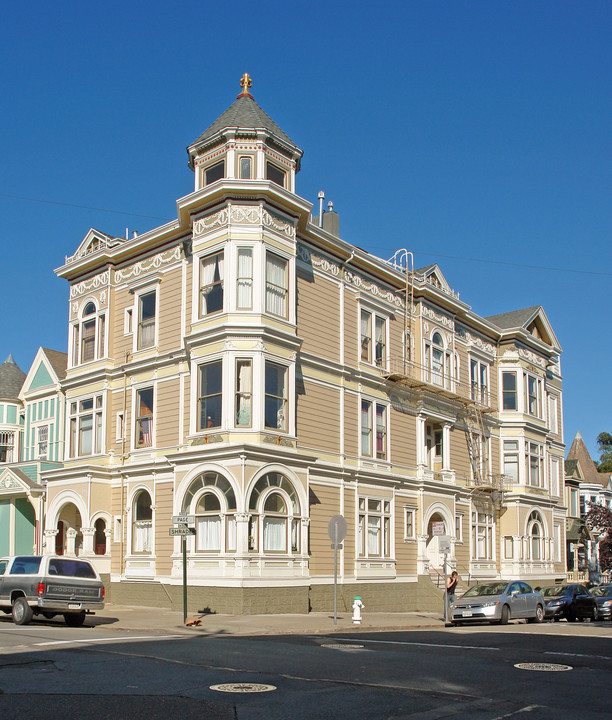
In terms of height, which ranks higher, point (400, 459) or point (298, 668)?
point (400, 459)

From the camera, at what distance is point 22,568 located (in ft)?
67.5

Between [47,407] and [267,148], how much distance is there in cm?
1615

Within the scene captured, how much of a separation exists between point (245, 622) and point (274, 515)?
4.47 metres

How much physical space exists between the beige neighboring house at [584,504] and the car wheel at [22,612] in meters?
34.9

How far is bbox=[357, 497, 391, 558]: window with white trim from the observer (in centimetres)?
3005

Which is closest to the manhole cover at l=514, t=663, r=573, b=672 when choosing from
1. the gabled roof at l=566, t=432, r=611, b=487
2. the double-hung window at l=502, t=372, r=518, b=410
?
the double-hung window at l=502, t=372, r=518, b=410

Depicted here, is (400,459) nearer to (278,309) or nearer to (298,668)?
(278,309)

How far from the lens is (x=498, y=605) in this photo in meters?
23.8

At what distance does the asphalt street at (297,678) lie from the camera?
8773 millimetres

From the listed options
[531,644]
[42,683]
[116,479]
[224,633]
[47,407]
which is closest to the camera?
[42,683]

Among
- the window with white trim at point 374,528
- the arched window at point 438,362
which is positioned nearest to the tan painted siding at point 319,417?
the window with white trim at point 374,528

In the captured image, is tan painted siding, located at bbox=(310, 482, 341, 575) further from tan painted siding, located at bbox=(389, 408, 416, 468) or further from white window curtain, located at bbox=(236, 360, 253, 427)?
tan painted siding, located at bbox=(389, 408, 416, 468)

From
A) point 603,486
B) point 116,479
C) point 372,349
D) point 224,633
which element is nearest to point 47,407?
point 116,479

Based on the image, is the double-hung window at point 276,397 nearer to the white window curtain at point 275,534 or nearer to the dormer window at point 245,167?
the white window curtain at point 275,534
